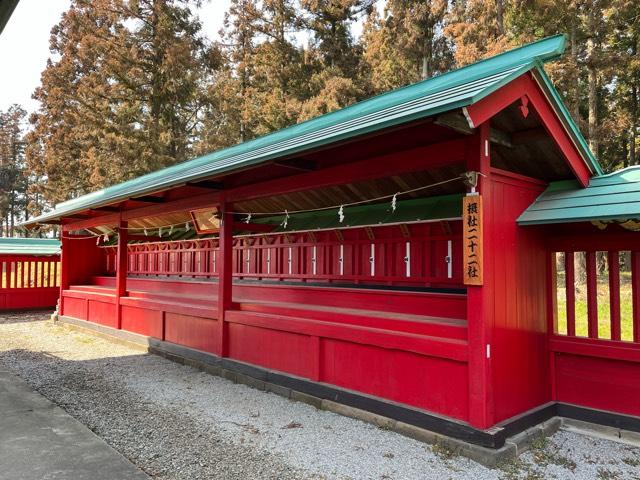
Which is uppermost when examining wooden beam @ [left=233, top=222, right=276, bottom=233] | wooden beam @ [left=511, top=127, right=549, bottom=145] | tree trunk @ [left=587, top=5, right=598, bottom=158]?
tree trunk @ [left=587, top=5, right=598, bottom=158]

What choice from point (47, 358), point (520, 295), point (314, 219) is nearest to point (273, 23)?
point (314, 219)

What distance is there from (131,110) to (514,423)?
23.2 m

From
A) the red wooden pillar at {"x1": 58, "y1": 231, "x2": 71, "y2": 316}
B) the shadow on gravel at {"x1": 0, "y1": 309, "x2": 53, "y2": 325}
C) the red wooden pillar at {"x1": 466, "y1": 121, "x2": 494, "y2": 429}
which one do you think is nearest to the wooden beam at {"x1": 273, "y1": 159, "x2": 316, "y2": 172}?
the red wooden pillar at {"x1": 466, "y1": 121, "x2": 494, "y2": 429}

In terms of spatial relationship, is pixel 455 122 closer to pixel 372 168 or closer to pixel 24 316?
pixel 372 168

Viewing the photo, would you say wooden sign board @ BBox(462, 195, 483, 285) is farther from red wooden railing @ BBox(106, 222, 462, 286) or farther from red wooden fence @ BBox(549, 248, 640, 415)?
red wooden railing @ BBox(106, 222, 462, 286)

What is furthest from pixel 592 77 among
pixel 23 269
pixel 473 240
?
pixel 23 269

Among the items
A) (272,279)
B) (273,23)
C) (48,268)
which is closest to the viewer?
(272,279)

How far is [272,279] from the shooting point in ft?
30.9

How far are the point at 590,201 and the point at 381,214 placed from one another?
326 cm

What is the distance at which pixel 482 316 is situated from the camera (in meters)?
4.16

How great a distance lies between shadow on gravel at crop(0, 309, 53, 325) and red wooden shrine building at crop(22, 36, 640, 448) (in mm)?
8369

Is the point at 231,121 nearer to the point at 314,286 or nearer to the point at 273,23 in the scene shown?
the point at 273,23

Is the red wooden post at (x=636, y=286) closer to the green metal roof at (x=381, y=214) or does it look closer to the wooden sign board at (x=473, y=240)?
the wooden sign board at (x=473, y=240)

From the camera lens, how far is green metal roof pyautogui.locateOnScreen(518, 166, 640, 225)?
4.36 metres
